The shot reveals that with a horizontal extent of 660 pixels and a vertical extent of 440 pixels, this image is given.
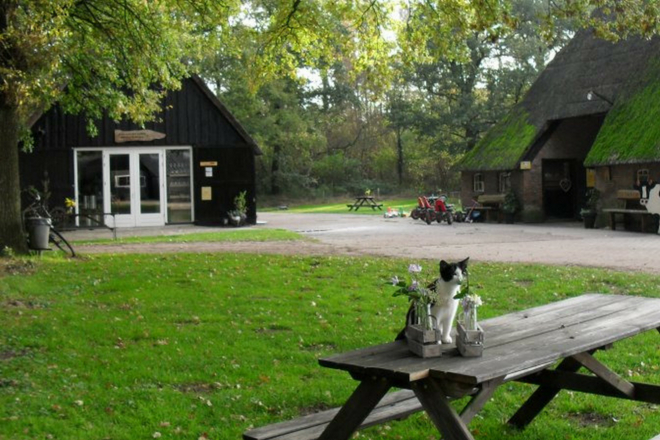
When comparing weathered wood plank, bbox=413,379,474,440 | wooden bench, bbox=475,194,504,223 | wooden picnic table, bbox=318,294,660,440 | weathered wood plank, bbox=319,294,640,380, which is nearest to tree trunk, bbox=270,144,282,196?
wooden bench, bbox=475,194,504,223

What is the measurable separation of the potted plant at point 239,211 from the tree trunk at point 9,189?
14192 mm

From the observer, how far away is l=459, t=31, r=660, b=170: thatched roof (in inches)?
1082

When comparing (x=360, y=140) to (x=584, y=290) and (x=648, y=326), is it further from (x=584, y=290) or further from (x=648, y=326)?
(x=648, y=326)

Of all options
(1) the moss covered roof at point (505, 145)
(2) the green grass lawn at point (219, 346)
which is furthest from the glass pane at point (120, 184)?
(2) the green grass lawn at point (219, 346)

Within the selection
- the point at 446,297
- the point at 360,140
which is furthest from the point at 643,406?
the point at 360,140

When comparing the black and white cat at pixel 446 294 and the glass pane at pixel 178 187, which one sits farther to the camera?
the glass pane at pixel 178 187

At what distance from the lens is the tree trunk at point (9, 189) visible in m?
16.6

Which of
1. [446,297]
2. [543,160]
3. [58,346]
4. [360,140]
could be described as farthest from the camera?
[360,140]

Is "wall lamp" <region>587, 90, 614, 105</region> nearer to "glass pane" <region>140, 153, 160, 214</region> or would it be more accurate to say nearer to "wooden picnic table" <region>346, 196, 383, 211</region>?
"glass pane" <region>140, 153, 160, 214</region>

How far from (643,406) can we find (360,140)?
64.9 m

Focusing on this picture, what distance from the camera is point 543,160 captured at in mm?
32719

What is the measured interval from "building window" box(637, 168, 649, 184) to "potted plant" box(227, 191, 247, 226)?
13990 millimetres

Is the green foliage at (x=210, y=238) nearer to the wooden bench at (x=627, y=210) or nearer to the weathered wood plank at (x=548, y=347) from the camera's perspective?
the wooden bench at (x=627, y=210)

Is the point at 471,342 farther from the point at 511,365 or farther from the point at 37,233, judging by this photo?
the point at 37,233
